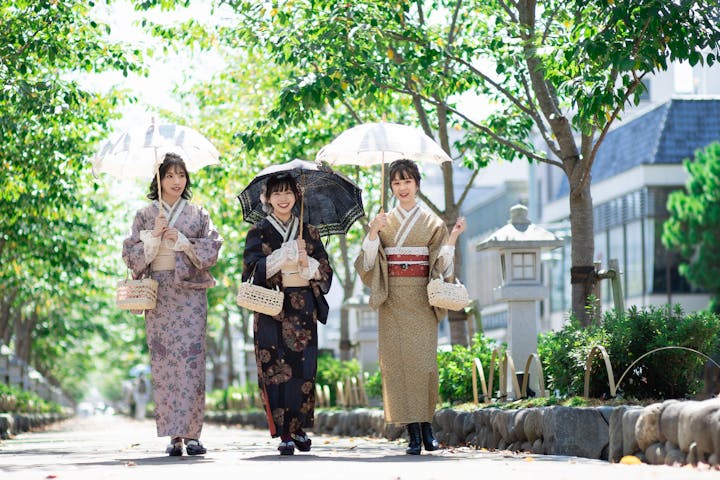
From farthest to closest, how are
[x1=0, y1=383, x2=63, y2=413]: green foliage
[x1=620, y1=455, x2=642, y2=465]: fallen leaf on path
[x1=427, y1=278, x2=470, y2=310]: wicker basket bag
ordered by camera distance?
[x1=0, y1=383, x2=63, y2=413]: green foliage → [x1=427, y1=278, x2=470, y2=310]: wicker basket bag → [x1=620, y1=455, x2=642, y2=465]: fallen leaf on path

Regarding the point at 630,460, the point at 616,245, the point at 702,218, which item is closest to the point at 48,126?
the point at 630,460

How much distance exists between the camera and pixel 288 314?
9.33 metres

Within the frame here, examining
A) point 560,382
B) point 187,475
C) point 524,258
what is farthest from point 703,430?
point 524,258

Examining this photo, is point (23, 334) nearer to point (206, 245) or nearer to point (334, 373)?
point (334, 373)

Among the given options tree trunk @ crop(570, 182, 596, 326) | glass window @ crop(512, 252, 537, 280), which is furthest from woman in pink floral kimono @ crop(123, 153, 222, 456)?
glass window @ crop(512, 252, 537, 280)

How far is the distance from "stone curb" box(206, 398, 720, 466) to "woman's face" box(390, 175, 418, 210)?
1.80 meters

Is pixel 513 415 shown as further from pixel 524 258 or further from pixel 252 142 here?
pixel 252 142

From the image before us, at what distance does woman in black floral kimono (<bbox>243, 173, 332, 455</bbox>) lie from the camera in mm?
9234

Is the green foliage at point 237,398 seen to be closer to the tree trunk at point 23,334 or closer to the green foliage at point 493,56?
the tree trunk at point 23,334

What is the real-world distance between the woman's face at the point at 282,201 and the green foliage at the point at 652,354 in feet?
7.93

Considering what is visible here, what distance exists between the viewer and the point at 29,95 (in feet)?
49.2

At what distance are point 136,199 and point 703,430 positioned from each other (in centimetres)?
2421

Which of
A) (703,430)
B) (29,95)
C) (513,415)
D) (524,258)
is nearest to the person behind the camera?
(703,430)

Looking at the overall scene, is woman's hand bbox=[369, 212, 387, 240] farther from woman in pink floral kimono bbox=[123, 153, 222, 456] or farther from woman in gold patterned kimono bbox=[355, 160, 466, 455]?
woman in pink floral kimono bbox=[123, 153, 222, 456]
